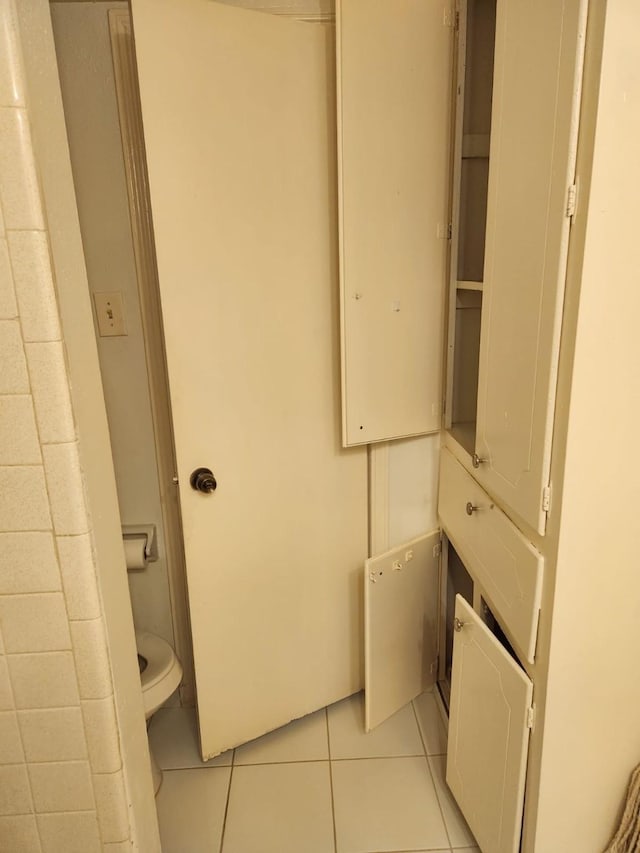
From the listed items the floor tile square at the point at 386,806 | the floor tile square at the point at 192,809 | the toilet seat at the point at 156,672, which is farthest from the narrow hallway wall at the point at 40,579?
the floor tile square at the point at 386,806

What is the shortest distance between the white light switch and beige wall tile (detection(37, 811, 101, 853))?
3.78 ft

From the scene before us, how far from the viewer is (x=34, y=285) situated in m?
0.69

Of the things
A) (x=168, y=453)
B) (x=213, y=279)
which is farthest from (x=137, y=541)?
(x=213, y=279)

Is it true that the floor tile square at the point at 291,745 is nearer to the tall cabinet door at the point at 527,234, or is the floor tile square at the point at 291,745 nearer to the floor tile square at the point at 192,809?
the floor tile square at the point at 192,809

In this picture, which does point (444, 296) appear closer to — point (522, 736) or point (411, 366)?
point (411, 366)

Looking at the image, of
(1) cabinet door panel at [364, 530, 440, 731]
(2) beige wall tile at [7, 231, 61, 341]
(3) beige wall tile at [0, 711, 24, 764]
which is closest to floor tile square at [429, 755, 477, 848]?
(1) cabinet door panel at [364, 530, 440, 731]

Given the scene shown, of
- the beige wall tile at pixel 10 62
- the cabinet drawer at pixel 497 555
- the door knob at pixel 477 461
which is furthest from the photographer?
the door knob at pixel 477 461

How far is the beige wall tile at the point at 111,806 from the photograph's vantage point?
854mm

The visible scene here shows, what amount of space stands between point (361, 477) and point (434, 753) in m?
0.85

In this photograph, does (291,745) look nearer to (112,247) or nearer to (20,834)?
(20,834)

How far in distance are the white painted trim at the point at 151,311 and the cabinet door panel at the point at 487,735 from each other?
0.88m

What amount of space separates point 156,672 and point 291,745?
50cm

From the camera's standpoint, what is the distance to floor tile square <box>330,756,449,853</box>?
4.73 feet

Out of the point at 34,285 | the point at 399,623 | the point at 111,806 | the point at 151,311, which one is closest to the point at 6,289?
the point at 34,285
